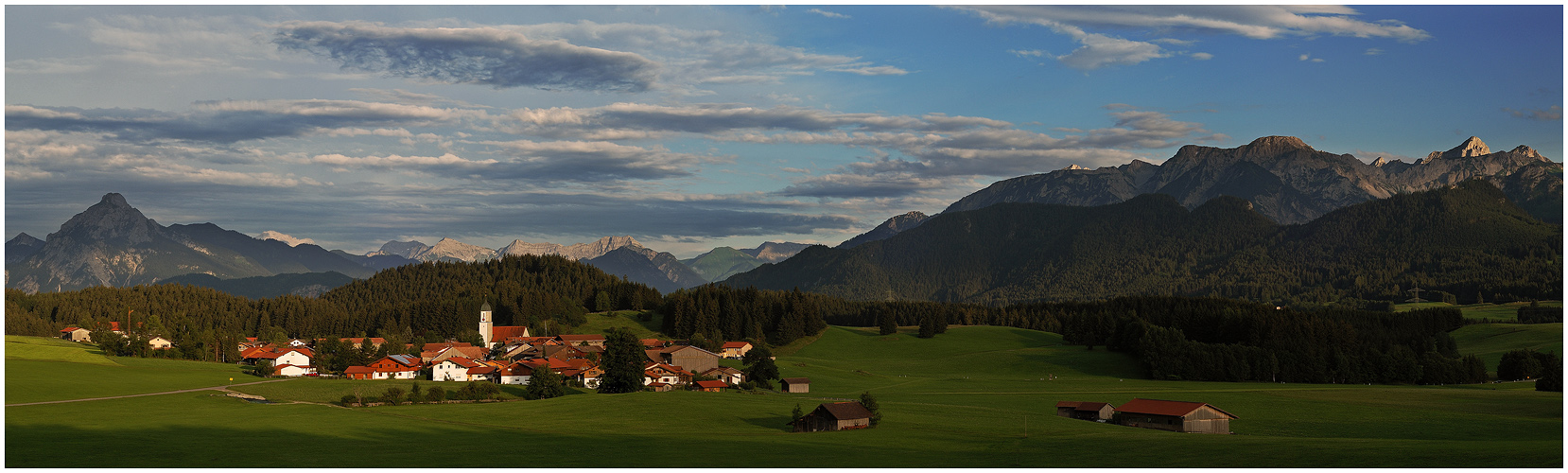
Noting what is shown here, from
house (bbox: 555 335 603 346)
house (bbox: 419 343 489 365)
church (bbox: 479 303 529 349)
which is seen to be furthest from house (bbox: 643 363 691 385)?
church (bbox: 479 303 529 349)

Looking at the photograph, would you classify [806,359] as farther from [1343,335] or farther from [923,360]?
[1343,335]

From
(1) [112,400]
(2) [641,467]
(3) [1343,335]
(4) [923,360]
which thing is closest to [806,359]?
(4) [923,360]

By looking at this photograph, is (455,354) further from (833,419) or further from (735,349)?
(833,419)

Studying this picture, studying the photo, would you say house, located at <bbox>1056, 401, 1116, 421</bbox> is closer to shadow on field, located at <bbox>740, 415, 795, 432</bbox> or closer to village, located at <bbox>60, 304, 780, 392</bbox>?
shadow on field, located at <bbox>740, 415, 795, 432</bbox>

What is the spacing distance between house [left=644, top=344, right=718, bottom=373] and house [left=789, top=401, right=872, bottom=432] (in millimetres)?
61936

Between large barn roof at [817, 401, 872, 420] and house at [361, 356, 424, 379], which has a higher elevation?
large barn roof at [817, 401, 872, 420]

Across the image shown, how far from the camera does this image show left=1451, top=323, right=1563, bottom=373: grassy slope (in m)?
143

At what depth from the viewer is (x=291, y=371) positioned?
406ft

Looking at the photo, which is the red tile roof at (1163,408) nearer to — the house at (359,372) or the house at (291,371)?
the house at (359,372)

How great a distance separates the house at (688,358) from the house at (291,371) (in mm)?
44867

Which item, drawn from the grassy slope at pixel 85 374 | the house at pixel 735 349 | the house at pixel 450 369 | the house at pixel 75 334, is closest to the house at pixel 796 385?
the house at pixel 450 369

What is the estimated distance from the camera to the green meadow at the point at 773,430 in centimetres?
4862

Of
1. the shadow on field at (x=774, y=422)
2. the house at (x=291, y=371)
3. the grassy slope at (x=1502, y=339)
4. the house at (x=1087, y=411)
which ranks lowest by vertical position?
the house at (x=291, y=371)

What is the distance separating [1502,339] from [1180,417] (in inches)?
4850
